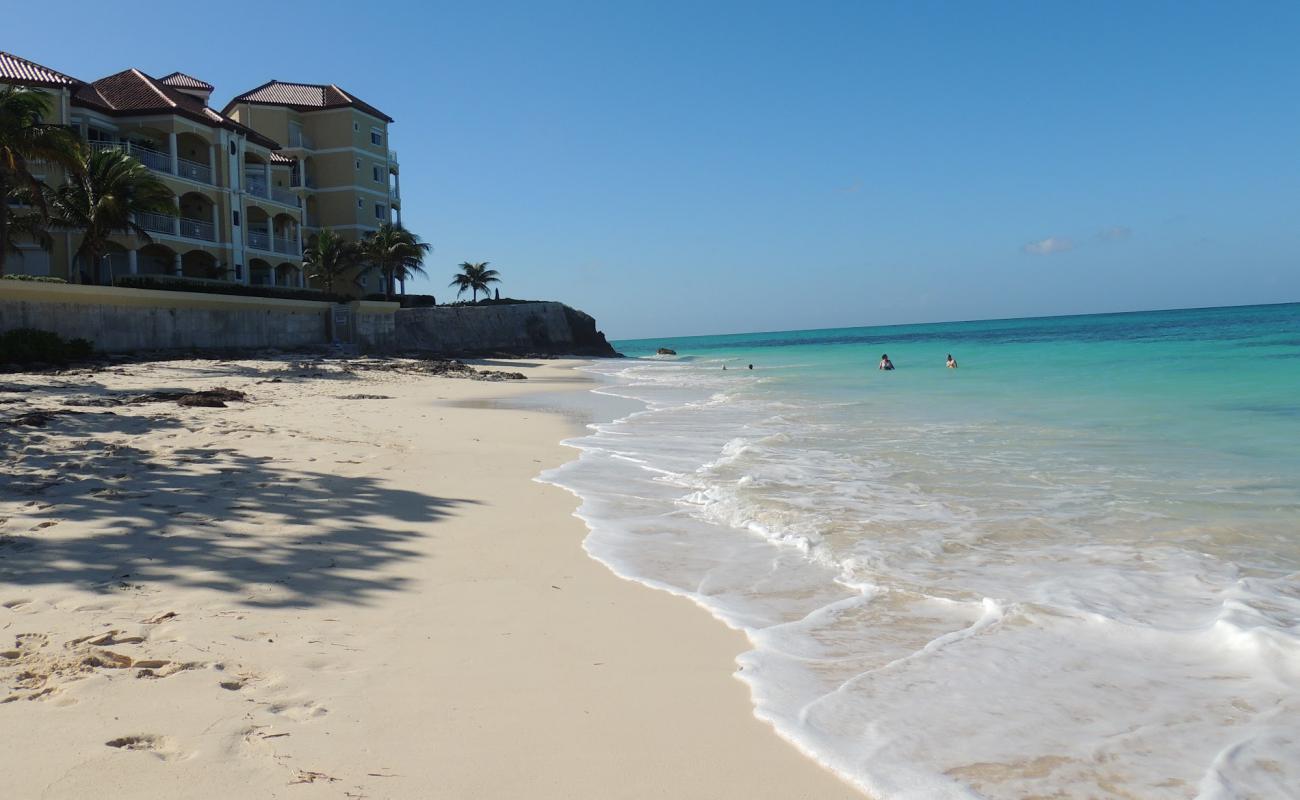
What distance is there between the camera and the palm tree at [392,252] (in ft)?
150

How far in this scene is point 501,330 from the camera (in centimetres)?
4872

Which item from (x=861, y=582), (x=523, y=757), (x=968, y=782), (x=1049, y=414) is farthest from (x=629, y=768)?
(x=1049, y=414)

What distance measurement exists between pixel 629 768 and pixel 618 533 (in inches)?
138

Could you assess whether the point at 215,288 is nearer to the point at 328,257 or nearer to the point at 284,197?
the point at 328,257

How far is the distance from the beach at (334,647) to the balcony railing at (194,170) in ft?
109

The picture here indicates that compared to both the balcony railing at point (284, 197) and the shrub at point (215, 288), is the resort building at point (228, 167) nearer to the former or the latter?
the balcony railing at point (284, 197)

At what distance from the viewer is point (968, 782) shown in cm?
278

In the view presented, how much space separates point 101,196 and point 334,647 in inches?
1159

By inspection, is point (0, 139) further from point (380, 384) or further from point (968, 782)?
point (968, 782)

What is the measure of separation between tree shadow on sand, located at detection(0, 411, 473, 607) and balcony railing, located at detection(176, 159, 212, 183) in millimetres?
32564

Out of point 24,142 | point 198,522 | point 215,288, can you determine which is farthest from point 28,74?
point 198,522

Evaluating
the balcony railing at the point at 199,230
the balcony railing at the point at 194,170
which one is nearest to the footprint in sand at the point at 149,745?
the balcony railing at the point at 199,230

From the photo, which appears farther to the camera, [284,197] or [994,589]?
[284,197]

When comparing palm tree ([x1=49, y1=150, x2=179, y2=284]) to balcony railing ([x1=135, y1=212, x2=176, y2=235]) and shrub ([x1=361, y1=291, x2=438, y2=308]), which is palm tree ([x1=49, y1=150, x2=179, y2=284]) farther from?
shrub ([x1=361, y1=291, x2=438, y2=308])
